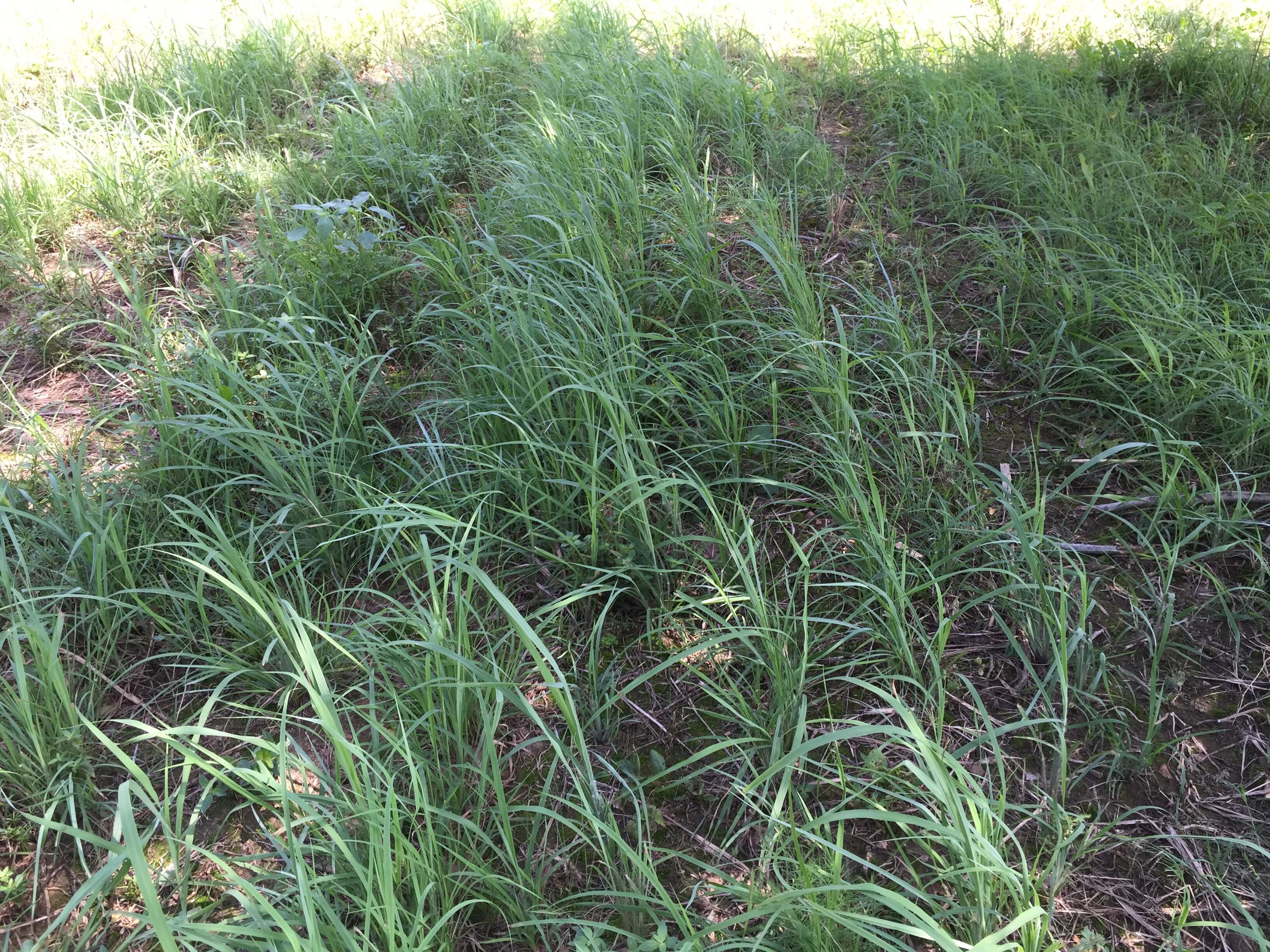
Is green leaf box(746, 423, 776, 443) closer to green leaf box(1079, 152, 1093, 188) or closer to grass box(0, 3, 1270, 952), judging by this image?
grass box(0, 3, 1270, 952)

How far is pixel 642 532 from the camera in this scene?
6.06 ft

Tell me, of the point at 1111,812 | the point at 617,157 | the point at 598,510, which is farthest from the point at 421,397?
the point at 1111,812

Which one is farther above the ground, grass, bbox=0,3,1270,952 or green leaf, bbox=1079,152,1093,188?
green leaf, bbox=1079,152,1093,188

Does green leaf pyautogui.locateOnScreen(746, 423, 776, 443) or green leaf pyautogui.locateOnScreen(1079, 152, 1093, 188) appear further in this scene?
green leaf pyautogui.locateOnScreen(1079, 152, 1093, 188)

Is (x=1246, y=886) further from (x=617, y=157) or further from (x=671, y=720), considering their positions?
(x=617, y=157)

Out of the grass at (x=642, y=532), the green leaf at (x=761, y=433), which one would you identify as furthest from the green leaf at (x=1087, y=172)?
the green leaf at (x=761, y=433)

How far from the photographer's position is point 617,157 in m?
2.95

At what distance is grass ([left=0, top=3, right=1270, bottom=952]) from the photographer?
1.36 m

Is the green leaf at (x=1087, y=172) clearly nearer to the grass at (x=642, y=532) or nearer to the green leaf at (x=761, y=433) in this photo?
the grass at (x=642, y=532)

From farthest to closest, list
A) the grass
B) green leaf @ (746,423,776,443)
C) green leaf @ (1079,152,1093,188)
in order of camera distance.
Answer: green leaf @ (1079,152,1093,188), green leaf @ (746,423,776,443), the grass

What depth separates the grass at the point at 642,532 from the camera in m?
1.36

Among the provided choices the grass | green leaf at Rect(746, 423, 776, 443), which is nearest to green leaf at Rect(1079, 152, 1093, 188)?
the grass

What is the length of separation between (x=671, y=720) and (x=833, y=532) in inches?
24.0

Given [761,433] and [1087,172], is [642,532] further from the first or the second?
[1087,172]
